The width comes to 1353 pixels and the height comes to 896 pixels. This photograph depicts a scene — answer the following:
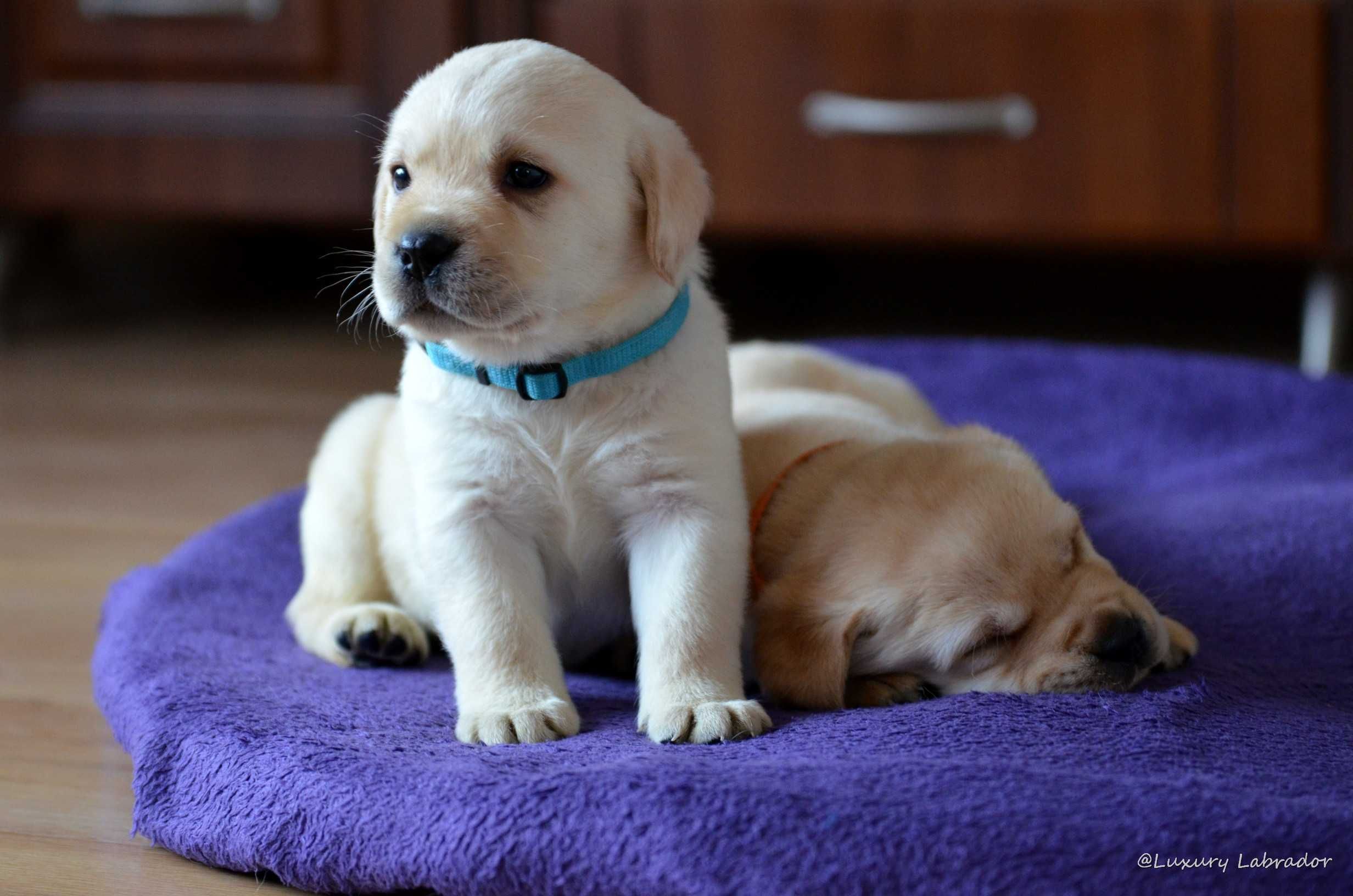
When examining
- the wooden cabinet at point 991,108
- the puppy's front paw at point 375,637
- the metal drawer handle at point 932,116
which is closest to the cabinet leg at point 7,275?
the wooden cabinet at point 991,108

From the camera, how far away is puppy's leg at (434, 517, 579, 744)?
1446mm

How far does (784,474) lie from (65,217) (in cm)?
357

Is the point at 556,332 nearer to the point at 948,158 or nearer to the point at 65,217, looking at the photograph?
the point at 948,158

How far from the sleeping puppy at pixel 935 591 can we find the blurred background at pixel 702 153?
116cm

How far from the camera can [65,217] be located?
4.59m

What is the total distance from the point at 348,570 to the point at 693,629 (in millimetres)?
596

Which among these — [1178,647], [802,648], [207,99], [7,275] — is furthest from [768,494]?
[7,275]

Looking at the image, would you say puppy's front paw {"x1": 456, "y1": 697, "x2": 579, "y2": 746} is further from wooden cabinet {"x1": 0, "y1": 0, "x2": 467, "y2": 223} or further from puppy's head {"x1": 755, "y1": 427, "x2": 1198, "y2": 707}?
wooden cabinet {"x1": 0, "y1": 0, "x2": 467, "y2": 223}

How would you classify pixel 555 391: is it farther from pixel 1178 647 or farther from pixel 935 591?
pixel 1178 647

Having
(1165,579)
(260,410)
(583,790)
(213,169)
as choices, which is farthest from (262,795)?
(213,169)

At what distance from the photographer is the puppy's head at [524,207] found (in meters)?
1.42

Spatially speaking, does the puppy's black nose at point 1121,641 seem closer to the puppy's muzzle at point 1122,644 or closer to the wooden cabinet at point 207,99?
the puppy's muzzle at point 1122,644

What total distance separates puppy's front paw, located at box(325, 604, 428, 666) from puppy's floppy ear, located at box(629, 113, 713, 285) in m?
0.57

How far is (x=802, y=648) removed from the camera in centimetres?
153
